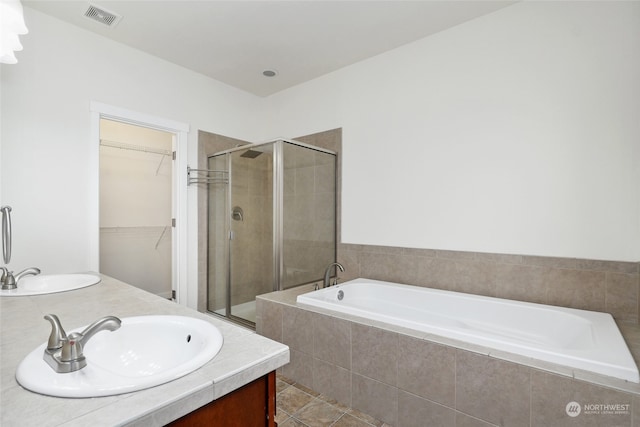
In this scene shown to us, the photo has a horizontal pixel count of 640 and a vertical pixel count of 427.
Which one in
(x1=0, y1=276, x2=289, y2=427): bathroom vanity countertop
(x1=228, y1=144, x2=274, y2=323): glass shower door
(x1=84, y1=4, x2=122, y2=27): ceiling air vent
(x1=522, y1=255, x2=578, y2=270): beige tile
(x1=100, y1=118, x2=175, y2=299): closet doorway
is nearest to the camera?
(x1=0, y1=276, x2=289, y2=427): bathroom vanity countertop

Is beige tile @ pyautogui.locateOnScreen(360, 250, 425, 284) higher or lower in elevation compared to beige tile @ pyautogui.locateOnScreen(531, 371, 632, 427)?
higher

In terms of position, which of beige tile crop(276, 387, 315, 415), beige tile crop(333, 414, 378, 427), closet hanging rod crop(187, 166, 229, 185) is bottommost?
beige tile crop(276, 387, 315, 415)

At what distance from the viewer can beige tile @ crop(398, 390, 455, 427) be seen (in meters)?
1.58

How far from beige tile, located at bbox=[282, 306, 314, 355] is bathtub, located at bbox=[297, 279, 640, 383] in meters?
0.10

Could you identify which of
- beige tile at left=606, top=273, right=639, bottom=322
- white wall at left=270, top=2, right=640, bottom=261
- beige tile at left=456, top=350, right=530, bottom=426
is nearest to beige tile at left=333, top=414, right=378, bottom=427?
beige tile at left=456, top=350, right=530, bottom=426

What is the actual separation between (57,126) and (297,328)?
93.9 inches

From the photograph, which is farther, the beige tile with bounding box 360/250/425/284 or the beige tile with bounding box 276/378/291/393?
the beige tile with bounding box 360/250/425/284

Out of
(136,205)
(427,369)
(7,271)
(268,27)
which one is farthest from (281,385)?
(136,205)

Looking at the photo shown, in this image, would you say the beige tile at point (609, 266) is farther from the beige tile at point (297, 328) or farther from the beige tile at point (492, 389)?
the beige tile at point (297, 328)

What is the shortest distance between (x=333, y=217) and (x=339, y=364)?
158 centimetres

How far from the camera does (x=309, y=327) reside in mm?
2129

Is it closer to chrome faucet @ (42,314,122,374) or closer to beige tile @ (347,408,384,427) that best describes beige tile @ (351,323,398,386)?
beige tile @ (347,408,384,427)

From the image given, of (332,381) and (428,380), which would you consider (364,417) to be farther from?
(428,380)

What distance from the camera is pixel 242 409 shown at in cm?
81
